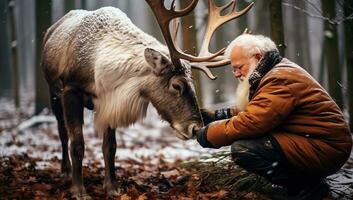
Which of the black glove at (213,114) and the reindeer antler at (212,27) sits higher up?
the reindeer antler at (212,27)

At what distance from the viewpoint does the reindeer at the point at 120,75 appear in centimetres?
466

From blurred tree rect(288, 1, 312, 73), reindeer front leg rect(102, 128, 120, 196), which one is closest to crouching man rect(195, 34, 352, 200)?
reindeer front leg rect(102, 128, 120, 196)

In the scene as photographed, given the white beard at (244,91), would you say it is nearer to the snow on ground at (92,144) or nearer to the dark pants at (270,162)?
the dark pants at (270,162)

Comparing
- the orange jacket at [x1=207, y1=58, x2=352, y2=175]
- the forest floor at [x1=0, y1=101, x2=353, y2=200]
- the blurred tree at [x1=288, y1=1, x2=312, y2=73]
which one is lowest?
the blurred tree at [x1=288, y1=1, x2=312, y2=73]

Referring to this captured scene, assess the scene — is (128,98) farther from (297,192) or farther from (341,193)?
(341,193)

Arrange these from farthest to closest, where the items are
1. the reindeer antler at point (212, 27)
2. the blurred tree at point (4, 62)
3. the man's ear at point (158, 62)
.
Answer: the blurred tree at point (4, 62) → the reindeer antler at point (212, 27) → the man's ear at point (158, 62)

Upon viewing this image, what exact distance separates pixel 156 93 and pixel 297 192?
1736mm

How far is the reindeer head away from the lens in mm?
4602

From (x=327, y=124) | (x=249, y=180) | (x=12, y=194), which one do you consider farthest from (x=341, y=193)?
(x=12, y=194)

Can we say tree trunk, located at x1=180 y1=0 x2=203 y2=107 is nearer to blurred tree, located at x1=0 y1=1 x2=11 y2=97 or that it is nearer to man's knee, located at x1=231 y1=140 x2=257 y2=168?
man's knee, located at x1=231 y1=140 x2=257 y2=168

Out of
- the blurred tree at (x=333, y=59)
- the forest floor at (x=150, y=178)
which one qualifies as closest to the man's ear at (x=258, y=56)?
the forest floor at (x=150, y=178)

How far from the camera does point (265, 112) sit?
350cm

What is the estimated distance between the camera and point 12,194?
4.45m

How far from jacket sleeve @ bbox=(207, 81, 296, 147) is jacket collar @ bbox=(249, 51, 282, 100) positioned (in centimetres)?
13
